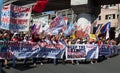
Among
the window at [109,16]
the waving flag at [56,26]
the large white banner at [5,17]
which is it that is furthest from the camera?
the window at [109,16]

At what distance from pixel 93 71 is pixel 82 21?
8796 millimetres

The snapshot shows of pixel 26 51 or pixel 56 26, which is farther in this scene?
pixel 56 26

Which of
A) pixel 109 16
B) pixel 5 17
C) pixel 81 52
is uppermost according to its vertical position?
pixel 5 17

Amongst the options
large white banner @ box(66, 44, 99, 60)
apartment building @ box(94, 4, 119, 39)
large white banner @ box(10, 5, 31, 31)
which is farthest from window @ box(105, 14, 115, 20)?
large white banner @ box(10, 5, 31, 31)

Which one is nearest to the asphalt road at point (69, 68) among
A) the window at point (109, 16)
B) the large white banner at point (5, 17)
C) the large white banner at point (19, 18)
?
the large white banner at point (19, 18)

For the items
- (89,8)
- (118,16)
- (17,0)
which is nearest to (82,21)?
(89,8)

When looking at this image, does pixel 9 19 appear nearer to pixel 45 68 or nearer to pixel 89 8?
pixel 45 68

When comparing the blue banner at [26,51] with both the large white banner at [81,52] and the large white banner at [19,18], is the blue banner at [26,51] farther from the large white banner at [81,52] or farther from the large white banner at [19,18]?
the large white banner at [19,18]

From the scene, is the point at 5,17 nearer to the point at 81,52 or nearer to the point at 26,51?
the point at 26,51

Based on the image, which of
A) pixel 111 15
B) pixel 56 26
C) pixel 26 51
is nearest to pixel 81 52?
pixel 56 26

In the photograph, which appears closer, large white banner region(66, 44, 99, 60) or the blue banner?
the blue banner

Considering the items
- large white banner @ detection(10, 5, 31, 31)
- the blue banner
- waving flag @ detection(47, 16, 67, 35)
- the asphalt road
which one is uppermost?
large white banner @ detection(10, 5, 31, 31)

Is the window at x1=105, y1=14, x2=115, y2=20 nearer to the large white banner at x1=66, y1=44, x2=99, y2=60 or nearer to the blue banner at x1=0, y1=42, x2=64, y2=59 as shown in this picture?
the large white banner at x1=66, y1=44, x2=99, y2=60

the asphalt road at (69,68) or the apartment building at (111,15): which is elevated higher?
the asphalt road at (69,68)
